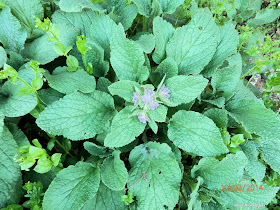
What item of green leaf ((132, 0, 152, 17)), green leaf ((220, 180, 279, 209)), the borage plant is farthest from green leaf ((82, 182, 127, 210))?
green leaf ((132, 0, 152, 17))

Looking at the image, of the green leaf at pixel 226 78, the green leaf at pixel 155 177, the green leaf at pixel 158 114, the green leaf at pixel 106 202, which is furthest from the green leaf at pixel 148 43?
the green leaf at pixel 106 202

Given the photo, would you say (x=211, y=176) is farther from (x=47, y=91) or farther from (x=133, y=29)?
(x=133, y=29)

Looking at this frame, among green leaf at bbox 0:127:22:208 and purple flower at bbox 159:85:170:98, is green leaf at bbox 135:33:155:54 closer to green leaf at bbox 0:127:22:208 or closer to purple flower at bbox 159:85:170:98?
purple flower at bbox 159:85:170:98

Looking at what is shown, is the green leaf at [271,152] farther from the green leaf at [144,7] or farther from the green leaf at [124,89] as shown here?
the green leaf at [144,7]

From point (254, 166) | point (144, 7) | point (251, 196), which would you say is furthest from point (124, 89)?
point (251, 196)

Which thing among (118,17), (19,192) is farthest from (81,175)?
(118,17)

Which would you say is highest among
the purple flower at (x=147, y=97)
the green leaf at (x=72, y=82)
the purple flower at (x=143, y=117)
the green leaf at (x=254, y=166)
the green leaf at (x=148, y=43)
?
the green leaf at (x=148, y=43)

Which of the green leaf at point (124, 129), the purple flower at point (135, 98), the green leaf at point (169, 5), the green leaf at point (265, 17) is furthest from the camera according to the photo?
the green leaf at point (265, 17)
